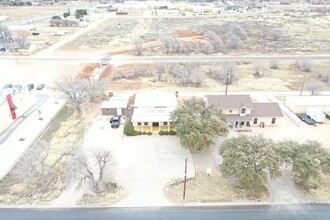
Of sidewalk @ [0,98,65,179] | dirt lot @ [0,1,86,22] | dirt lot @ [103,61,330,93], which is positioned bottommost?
sidewalk @ [0,98,65,179]

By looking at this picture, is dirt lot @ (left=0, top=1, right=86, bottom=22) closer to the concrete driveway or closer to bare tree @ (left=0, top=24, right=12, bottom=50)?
bare tree @ (left=0, top=24, right=12, bottom=50)

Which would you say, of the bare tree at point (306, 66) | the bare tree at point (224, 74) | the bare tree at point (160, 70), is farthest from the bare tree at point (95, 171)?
the bare tree at point (306, 66)

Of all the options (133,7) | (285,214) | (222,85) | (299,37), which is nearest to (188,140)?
(285,214)

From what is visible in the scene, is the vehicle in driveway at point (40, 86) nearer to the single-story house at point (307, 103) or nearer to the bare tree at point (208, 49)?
the bare tree at point (208, 49)

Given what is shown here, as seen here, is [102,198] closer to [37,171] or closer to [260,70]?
[37,171]

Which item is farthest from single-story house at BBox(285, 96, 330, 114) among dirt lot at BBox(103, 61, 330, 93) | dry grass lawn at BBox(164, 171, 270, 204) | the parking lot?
dry grass lawn at BBox(164, 171, 270, 204)

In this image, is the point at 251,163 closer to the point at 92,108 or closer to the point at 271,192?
the point at 271,192

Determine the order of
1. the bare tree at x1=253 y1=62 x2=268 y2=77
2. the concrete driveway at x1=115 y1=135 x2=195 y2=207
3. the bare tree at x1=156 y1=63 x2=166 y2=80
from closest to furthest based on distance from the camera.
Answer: the concrete driveway at x1=115 y1=135 x2=195 y2=207 → the bare tree at x1=156 y1=63 x2=166 y2=80 → the bare tree at x1=253 y1=62 x2=268 y2=77
